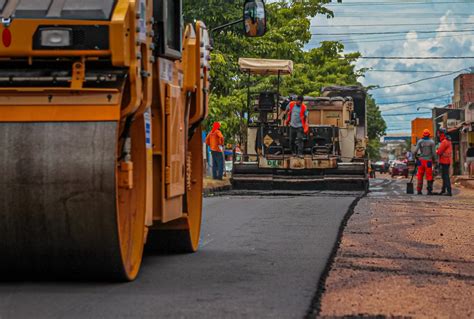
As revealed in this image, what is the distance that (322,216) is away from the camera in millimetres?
14070

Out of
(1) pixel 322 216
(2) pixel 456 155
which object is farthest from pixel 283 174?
(2) pixel 456 155

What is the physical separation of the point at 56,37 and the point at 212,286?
1.93 m

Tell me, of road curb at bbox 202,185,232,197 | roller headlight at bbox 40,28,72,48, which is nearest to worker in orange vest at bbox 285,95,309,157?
road curb at bbox 202,185,232,197

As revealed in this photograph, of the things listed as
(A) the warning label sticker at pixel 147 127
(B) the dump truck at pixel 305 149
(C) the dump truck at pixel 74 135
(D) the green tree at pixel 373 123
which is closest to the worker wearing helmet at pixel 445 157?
(B) the dump truck at pixel 305 149

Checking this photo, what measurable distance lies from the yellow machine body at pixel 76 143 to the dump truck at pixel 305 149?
56.0 feet

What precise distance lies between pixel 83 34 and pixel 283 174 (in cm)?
1844

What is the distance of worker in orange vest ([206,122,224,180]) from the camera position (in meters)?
26.5

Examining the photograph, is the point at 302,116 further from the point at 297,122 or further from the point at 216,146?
the point at 216,146

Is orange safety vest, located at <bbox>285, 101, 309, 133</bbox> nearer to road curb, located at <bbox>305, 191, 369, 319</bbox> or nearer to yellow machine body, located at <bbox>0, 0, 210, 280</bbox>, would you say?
road curb, located at <bbox>305, 191, 369, 319</bbox>

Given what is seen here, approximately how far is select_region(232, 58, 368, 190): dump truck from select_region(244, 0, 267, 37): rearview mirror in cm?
1504

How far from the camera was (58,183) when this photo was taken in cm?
610

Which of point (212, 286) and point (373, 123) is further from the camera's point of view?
point (373, 123)

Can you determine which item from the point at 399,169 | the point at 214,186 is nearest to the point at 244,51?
the point at 214,186

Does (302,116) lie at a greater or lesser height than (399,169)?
greater
